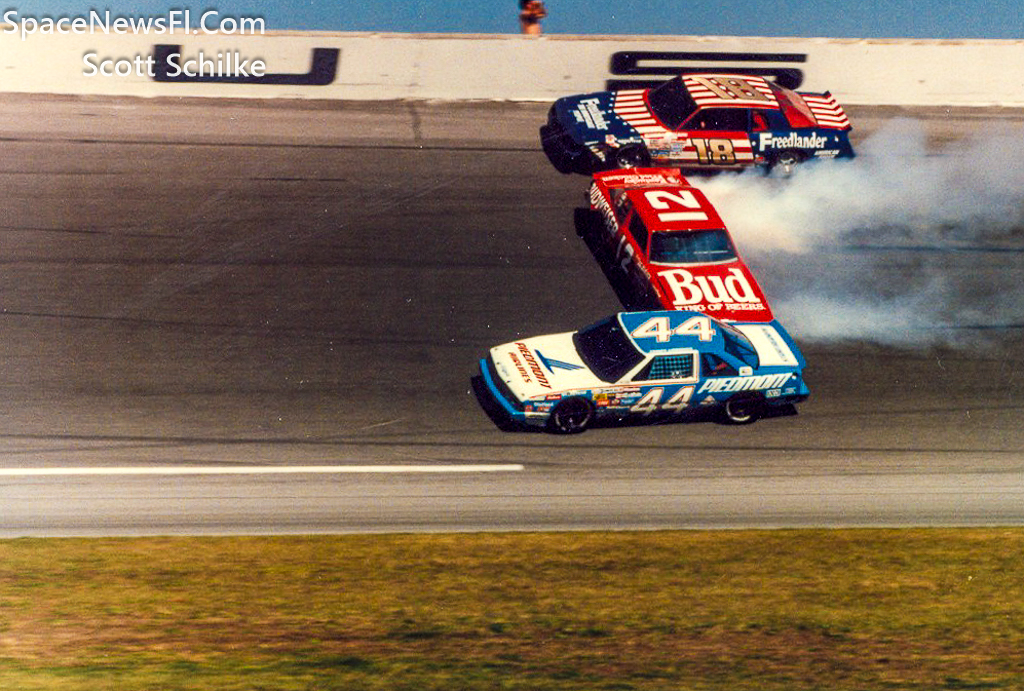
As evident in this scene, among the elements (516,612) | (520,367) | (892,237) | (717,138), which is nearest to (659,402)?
(520,367)

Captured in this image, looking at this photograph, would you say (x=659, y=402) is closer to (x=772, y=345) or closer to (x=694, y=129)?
(x=772, y=345)

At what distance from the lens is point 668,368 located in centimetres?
1272

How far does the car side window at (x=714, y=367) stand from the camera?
12.8 meters

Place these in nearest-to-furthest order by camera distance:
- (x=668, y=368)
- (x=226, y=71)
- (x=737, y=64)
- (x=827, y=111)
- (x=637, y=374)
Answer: (x=637, y=374) < (x=668, y=368) < (x=827, y=111) < (x=226, y=71) < (x=737, y=64)

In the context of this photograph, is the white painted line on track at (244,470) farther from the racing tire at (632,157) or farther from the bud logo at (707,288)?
the racing tire at (632,157)

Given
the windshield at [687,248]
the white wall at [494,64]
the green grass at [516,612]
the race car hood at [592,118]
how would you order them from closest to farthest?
the green grass at [516,612], the windshield at [687,248], the race car hood at [592,118], the white wall at [494,64]

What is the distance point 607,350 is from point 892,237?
645 centimetres

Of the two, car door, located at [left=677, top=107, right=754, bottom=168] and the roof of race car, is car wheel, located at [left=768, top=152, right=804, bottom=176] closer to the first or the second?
car door, located at [left=677, top=107, right=754, bottom=168]

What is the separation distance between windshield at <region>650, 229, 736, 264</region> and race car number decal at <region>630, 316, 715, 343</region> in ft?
6.12

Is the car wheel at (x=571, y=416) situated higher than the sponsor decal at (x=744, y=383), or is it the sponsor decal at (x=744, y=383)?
the sponsor decal at (x=744, y=383)

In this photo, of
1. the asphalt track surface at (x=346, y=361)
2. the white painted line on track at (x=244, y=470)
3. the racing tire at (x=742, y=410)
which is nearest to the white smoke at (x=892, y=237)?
the asphalt track surface at (x=346, y=361)

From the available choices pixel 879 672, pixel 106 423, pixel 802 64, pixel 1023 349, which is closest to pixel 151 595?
pixel 106 423

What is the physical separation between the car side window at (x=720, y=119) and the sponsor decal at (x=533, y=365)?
6161mm

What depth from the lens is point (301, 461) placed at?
12.1 meters
